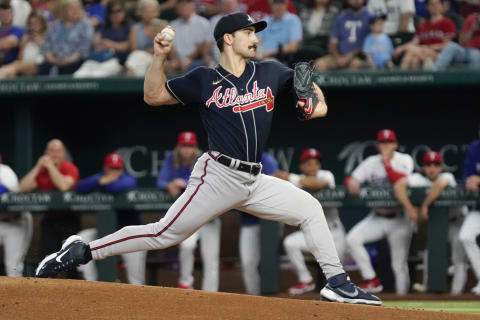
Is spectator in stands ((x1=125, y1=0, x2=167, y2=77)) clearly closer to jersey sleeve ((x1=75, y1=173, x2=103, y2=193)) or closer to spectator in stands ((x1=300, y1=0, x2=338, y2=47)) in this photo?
jersey sleeve ((x1=75, y1=173, x2=103, y2=193))

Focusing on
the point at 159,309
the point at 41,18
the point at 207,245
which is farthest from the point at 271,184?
the point at 41,18

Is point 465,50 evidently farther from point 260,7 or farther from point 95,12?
point 95,12

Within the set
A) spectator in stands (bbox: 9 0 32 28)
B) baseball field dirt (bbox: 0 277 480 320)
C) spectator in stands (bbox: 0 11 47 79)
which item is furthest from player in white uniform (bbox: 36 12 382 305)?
spectator in stands (bbox: 9 0 32 28)

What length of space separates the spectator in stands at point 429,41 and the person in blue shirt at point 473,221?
3.62 ft

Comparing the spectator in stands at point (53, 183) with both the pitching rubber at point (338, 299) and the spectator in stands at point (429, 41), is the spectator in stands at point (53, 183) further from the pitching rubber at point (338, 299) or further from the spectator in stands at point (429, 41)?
the pitching rubber at point (338, 299)

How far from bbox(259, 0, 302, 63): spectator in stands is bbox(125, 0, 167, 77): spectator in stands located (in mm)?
1107

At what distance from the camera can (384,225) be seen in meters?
8.69

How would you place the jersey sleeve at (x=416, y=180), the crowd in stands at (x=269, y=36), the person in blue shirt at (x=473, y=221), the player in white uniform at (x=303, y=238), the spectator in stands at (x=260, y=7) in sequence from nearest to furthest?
the person in blue shirt at (x=473, y=221)
the player in white uniform at (x=303, y=238)
the jersey sleeve at (x=416, y=180)
the crowd in stands at (x=269, y=36)
the spectator in stands at (x=260, y=7)

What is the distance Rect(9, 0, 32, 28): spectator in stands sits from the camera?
1027cm

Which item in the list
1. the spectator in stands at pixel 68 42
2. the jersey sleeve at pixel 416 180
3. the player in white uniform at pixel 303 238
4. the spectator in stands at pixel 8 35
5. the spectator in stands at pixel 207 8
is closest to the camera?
the player in white uniform at pixel 303 238

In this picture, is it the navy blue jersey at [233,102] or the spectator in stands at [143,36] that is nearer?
the navy blue jersey at [233,102]

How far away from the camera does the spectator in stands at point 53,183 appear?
877 cm

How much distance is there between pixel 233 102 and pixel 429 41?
15.4 ft

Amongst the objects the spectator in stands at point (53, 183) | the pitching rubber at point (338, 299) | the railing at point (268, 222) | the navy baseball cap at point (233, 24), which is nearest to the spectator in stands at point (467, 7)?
the railing at point (268, 222)
